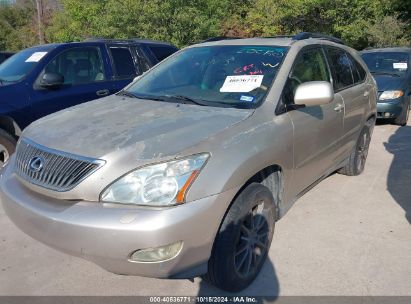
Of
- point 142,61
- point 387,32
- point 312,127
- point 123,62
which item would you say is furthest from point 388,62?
point 387,32

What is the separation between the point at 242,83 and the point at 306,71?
0.74 metres

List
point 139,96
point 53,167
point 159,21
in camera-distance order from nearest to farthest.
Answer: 1. point 53,167
2. point 139,96
3. point 159,21

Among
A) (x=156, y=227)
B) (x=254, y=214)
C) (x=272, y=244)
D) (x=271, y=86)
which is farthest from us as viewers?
(x=272, y=244)

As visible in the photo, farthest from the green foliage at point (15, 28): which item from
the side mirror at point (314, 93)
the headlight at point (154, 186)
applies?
the headlight at point (154, 186)

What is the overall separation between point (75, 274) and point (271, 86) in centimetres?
207

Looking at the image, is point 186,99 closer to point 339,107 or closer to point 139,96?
point 139,96

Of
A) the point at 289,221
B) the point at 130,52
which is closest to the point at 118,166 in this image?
the point at 289,221

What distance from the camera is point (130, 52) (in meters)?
6.41

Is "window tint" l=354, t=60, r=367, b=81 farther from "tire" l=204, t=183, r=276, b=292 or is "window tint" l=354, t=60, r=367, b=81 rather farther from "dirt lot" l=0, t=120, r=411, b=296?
"tire" l=204, t=183, r=276, b=292

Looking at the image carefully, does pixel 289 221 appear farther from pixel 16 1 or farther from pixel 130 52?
pixel 16 1

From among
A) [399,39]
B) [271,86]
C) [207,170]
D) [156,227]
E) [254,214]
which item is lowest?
[399,39]

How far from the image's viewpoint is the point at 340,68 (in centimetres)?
453

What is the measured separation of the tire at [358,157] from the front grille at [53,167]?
3.53m

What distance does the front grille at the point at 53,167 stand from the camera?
2.47 m
